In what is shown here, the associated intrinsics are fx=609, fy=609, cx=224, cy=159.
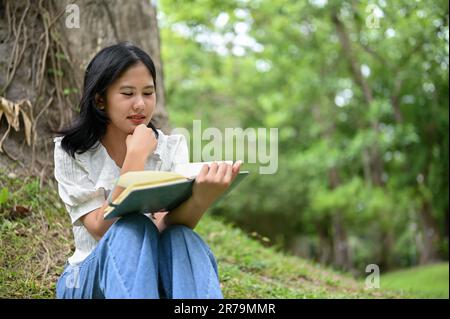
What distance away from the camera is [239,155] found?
38.9ft

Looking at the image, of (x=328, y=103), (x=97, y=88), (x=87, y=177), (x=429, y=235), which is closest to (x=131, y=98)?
(x=97, y=88)

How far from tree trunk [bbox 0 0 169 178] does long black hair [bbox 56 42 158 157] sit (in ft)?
4.42

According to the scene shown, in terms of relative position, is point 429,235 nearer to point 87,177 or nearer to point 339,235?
point 339,235

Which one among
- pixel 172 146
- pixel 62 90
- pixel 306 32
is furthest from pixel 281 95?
pixel 172 146

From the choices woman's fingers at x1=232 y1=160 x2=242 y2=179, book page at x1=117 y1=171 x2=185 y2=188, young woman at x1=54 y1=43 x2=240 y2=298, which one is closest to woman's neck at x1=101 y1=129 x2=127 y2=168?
young woman at x1=54 y1=43 x2=240 y2=298

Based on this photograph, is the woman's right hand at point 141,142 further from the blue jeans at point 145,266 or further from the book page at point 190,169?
the blue jeans at point 145,266

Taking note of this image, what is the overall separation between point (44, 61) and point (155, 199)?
7.61ft

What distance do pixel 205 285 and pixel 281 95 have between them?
10.8 metres

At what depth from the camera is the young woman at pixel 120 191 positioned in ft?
7.16

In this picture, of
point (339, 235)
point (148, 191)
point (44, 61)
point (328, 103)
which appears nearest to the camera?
point (148, 191)

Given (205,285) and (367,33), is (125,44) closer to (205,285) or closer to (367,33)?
(205,285)

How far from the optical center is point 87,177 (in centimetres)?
257

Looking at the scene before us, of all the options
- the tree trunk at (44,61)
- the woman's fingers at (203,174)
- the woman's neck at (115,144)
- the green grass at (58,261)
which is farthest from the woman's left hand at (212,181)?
the tree trunk at (44,61)

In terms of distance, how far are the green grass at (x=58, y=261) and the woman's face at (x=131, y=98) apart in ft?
3.39
